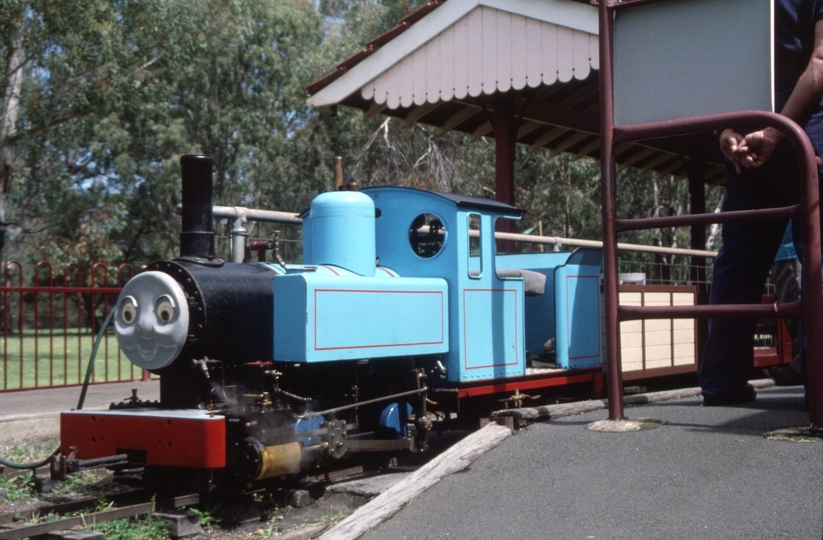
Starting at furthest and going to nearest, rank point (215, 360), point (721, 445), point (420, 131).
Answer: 1. point (420, 131)
2. point (215, 360)
3. point (721, 445)

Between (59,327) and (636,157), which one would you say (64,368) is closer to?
(636,157)

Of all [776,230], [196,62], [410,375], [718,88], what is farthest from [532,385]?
[196,62]

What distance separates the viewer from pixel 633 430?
529 cm

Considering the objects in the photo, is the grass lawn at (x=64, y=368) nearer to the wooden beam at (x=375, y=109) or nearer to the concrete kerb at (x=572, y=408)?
the wooden beam at (x=375, y=109)

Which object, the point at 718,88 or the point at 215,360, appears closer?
the point at 718,88

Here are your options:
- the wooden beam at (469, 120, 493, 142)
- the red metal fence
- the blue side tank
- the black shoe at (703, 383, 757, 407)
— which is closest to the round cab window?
the blue side tank

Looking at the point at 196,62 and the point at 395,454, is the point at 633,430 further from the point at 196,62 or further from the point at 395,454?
the point at 196,62

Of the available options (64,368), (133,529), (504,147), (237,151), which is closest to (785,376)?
(504,147)

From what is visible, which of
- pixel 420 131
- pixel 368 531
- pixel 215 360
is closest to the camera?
pixel 368 531

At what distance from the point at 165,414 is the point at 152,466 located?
582mm

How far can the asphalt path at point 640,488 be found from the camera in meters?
3.80

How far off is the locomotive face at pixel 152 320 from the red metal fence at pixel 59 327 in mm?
1797

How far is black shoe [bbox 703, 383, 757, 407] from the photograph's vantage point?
233 inches

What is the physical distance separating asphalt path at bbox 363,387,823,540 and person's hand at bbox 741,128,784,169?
5.04 feet
